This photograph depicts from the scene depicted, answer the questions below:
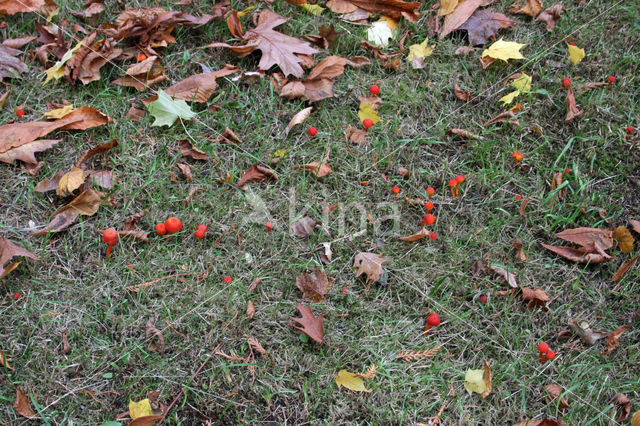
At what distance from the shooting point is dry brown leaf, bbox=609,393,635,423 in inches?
87.6

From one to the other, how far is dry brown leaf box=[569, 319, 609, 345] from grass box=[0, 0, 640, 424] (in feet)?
0.13

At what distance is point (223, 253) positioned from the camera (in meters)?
2.56

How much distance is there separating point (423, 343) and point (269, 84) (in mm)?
1734

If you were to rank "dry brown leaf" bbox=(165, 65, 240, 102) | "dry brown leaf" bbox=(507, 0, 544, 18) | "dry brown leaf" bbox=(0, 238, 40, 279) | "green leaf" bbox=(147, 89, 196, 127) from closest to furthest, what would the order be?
"dry brown leaf" bbox=(0, 238, 40, 279) < "green leaf" bbox=(147, 89, 196, 127) < "dry brown leaf" bbox=(165, 65, 240, 102) < "dry brown leaf" bbox=(507, 0, 544, 18)

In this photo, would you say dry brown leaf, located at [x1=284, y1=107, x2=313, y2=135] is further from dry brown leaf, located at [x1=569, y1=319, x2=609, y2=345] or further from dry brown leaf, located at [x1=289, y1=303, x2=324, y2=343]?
dry brown leaf, located at [x1=569, y1=319, x2=609, y2=345]

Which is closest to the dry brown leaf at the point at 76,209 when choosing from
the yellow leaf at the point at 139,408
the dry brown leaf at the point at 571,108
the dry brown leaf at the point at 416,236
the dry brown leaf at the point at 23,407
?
the dry brown leaf at the point at 23,407

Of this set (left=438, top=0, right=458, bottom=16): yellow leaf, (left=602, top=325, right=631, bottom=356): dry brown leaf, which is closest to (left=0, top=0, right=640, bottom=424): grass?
(left=602, top=325, right=631, bottom=356): dry brown leaf

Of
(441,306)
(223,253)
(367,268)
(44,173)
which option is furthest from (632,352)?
(44,173)

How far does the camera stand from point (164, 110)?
2.88 meters

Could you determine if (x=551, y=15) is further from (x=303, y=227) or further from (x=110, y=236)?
(x=110, y=236)

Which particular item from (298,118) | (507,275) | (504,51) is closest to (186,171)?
(298,118)

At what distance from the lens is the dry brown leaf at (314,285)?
2.44 meters

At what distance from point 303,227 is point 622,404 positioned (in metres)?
1.65

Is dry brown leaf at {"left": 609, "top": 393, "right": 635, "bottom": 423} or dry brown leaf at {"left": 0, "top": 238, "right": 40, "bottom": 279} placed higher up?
dry brown leaf at {"left": 0, "top": 238, "right": 40, "bottom": 279}
